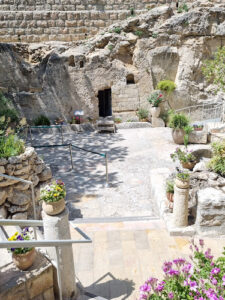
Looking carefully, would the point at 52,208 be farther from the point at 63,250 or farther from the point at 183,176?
the point at 183,176

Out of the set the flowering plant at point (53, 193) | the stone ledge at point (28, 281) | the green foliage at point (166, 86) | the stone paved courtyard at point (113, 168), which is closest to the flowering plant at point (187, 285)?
the stone ledge at point (28, 281)

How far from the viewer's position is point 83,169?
7.84m

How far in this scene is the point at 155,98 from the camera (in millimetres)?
12070

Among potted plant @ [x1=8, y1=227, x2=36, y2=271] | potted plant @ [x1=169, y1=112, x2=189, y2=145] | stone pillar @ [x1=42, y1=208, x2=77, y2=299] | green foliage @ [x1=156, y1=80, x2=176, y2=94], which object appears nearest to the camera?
potted plant @ [x1=8, y1=227, x2=36, y2=271]

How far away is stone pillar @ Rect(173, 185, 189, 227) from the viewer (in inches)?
165

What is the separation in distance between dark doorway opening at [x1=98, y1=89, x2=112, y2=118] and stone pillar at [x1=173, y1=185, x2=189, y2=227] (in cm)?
1071

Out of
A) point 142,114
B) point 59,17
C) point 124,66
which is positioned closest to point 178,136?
point 142,114

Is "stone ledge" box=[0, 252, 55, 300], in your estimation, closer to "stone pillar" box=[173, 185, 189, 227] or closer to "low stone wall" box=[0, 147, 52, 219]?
"stone pillar" box=[173, 185, 189, 227]

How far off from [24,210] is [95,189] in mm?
1892

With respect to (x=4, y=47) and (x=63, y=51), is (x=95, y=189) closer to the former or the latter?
(x=63, y=51)

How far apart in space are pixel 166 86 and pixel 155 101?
108 cm

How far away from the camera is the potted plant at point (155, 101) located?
1203cm

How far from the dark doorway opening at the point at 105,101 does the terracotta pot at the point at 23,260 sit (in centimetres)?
1214

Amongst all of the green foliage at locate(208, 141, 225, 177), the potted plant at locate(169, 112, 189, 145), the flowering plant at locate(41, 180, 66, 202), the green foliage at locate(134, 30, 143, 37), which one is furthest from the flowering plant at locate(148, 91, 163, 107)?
the flowering plant at locate(41, 180, 66, 202)
